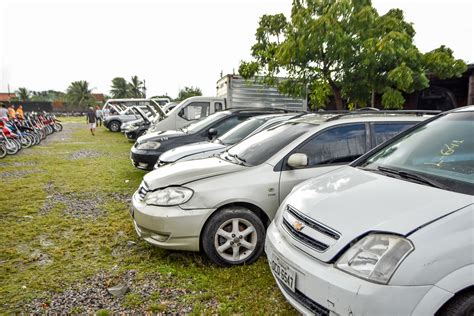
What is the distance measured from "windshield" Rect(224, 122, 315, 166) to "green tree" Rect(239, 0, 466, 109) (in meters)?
4.76

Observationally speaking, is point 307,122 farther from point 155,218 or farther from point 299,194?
point 155,218

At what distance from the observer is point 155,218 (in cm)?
335

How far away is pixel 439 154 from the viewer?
8.44 ft

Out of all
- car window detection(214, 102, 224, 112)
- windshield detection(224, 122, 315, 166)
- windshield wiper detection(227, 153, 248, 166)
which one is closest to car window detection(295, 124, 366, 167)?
windshield detection(224, 122, 315, 166)

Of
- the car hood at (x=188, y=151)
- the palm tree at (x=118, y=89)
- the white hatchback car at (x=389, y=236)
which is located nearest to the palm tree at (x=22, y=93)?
the palm tree at (x=118, y=89)

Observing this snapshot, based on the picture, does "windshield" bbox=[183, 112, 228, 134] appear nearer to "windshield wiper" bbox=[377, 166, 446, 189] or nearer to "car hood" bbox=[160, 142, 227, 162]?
"car hood" bbox=[160, 142, 227, 162]

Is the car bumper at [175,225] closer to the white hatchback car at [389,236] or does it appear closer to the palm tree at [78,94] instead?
the white hatchback car at [389,236]

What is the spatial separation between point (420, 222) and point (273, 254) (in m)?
1.06

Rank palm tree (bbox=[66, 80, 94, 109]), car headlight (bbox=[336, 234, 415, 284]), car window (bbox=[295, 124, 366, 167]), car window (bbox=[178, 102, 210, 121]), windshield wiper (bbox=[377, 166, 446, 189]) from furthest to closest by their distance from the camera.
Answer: palm tree (bbox=[66, 80, 94, 109]) < car window (bbox=[178, 102, 210, 121]) < car window (bbox=[295, 124, 366, 167]) < windshield wiper (bbox=[377, 166, 446, 189]) < car headlight (bbox=[336, 234, 415, 284])

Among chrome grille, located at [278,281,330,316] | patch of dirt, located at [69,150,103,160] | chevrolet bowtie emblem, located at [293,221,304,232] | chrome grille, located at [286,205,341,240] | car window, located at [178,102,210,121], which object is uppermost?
car window, located at [178,102,210,121]

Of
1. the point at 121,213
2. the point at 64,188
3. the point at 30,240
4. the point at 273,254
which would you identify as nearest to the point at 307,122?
the point at 273,254

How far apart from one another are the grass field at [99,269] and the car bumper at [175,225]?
0.95 ft

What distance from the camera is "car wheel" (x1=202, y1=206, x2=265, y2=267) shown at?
3.34 meters

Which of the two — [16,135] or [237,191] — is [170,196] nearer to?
[237,191]
